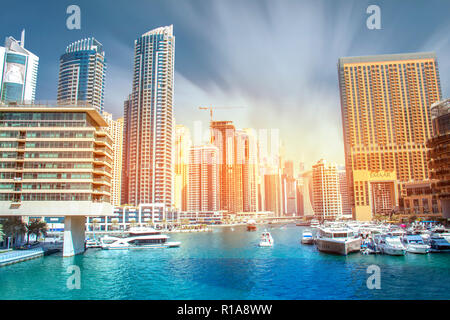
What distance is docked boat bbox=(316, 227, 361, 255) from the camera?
143 ft

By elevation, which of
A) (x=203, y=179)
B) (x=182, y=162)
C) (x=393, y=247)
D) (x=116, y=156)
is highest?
(x=182, y=162)

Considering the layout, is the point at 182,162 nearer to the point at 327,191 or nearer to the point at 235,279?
the point at 327,191

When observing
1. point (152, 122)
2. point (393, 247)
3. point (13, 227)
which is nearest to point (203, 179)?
point (152, 122)

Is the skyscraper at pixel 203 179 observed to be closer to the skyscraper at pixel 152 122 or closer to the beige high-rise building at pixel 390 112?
the skyscraper at pixel 152 122

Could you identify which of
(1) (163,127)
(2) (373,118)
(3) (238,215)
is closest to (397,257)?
(1) (163,127)

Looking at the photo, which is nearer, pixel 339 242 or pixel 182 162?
pixel 339 242

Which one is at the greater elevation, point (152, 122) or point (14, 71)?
point (14, 71)

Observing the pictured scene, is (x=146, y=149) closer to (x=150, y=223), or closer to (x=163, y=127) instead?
(x=163, y=127)

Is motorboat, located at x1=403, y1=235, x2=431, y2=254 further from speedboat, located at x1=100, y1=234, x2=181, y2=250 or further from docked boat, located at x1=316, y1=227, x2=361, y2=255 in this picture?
speedboat, located at x1=100, y1=234, x2=181, y2=250

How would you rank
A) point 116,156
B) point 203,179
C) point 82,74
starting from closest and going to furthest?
point 82,74
point 116,156
point 203,179

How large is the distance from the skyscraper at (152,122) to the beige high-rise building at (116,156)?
1609cm

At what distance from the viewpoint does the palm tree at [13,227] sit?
169 feet

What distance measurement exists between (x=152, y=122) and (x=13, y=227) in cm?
8516

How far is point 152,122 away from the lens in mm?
Answer: 132875
